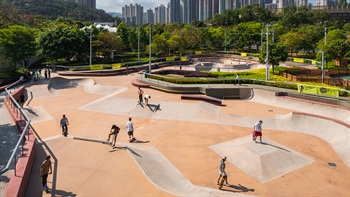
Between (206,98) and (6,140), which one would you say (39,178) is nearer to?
(6,140)

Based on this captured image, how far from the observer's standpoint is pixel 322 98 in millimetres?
22656

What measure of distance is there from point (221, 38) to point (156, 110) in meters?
68.7

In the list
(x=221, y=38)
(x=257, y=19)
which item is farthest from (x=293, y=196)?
(x=257, y=19)

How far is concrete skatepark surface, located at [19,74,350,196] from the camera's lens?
37.9ft

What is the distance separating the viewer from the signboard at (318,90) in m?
23.2

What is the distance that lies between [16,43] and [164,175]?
34.9 meters

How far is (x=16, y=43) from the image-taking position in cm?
3766

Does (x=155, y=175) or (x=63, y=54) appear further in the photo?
(x=63, y=54)

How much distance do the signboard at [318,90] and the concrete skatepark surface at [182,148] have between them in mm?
2105

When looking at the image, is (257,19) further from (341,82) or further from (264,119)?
(264,119)

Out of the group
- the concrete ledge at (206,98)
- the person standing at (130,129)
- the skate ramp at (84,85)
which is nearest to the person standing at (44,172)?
the person standing at (130,129)

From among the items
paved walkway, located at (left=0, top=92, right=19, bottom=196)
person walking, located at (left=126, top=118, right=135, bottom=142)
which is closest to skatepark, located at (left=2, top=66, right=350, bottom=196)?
person walking, located at (left=126, top=118, right=135, bottom=142)

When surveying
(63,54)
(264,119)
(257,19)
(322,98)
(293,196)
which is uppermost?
(257,19)

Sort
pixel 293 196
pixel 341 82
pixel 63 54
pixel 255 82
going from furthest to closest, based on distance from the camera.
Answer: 1. pixel 63 54
2. pixel 341 82
3. pixel 255 82
4. pixel 293 196
